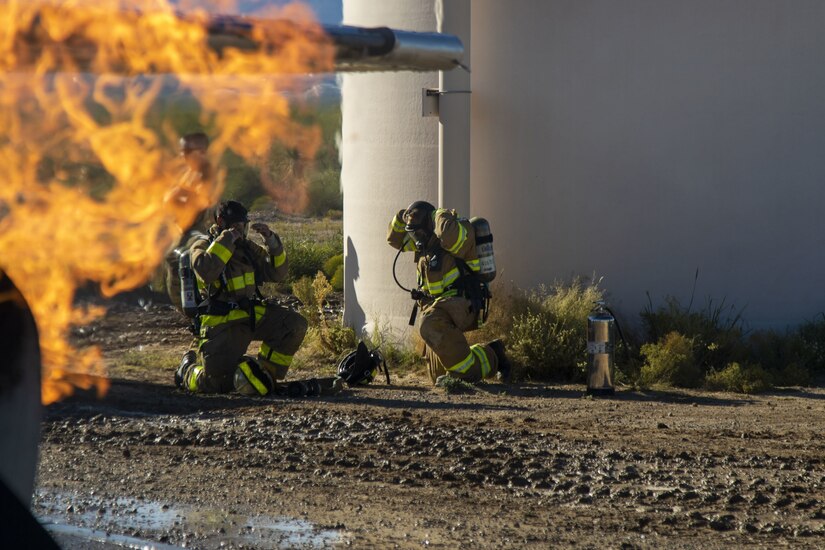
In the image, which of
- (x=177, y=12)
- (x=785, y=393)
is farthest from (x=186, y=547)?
(x=785, y=393)

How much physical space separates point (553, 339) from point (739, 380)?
6.22ft

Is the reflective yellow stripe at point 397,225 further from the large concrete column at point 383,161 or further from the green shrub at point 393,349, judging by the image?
the green shrub at point 393,349

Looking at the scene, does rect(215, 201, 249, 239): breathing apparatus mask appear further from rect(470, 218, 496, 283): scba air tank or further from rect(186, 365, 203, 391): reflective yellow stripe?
rect(470, 218, 496, 283): scba air tank

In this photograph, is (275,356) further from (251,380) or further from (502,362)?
(502,362)

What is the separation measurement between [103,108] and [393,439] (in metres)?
3.86

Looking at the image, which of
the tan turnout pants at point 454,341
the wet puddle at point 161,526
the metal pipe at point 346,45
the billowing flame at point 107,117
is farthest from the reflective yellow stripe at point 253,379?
the metal pipe at point 346,45

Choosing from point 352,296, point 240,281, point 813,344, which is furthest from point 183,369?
point 813,344

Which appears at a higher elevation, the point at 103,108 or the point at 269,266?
the point at 103,108

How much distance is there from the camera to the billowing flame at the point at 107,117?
5316 mm

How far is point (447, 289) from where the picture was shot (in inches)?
507

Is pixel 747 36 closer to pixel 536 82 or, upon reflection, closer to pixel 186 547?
pixel 536 82

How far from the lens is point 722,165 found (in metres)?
13.7

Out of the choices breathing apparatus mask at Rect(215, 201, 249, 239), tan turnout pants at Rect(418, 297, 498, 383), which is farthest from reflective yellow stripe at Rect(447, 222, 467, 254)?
breathing apparatus mask at Rect(215, 201, 249, 239)

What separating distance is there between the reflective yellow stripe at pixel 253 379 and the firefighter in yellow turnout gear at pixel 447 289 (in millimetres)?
1694
